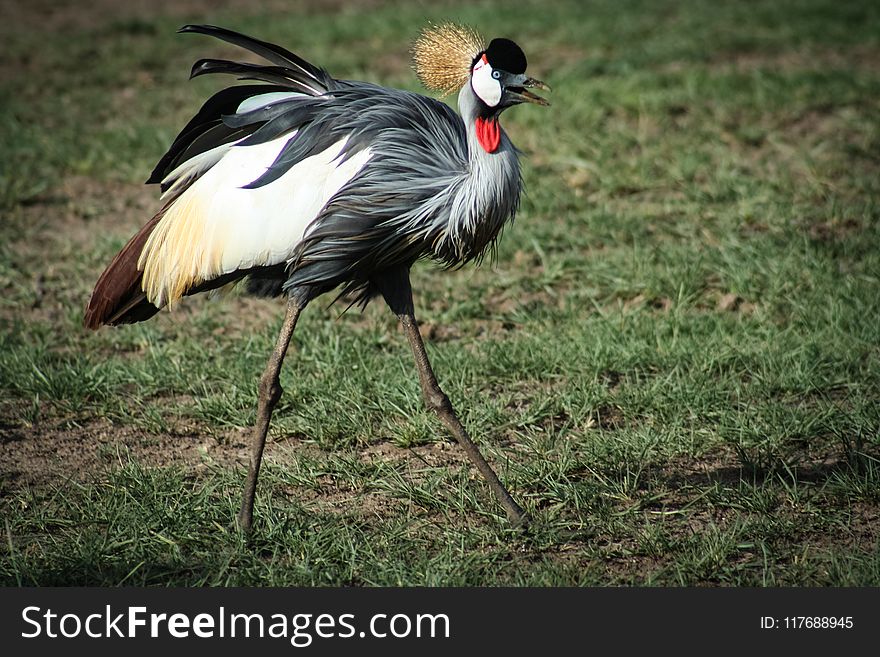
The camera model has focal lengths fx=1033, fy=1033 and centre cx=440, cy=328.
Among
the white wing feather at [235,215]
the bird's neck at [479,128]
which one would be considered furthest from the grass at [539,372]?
the bird's neck at [479,128]

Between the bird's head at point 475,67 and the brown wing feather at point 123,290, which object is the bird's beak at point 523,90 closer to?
the bird's head at point 475,67

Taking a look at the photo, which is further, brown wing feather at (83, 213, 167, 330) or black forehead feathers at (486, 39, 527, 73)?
brown wing feather at (83, 213, 167, 330)

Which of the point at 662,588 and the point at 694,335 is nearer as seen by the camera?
the point at 662,588

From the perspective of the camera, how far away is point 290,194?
3.74m

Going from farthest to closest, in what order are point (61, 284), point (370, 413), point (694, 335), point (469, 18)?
1. point (469, 18)
2. point (61, 284)
3. point (694, 335)
4. point (370, 413)

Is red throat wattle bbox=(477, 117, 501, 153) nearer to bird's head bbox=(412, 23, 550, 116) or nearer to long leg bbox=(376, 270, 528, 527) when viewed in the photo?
bird's head bbox=(412, 23, 550, 116)

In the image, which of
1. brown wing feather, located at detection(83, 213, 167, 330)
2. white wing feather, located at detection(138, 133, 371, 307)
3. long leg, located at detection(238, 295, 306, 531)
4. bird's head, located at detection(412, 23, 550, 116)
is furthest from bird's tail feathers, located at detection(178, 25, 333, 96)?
long leg, located at detection(238, 295, 306, 531)

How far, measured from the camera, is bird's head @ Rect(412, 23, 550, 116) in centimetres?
359

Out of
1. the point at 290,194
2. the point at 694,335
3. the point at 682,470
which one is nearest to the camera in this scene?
the point at 290,194

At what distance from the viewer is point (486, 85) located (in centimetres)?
361

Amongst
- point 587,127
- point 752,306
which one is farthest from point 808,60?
point 752,306

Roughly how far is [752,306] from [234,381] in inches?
108

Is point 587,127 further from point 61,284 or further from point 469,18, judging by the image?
point 61,284

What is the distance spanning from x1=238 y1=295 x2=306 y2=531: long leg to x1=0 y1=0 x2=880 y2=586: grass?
127mm
